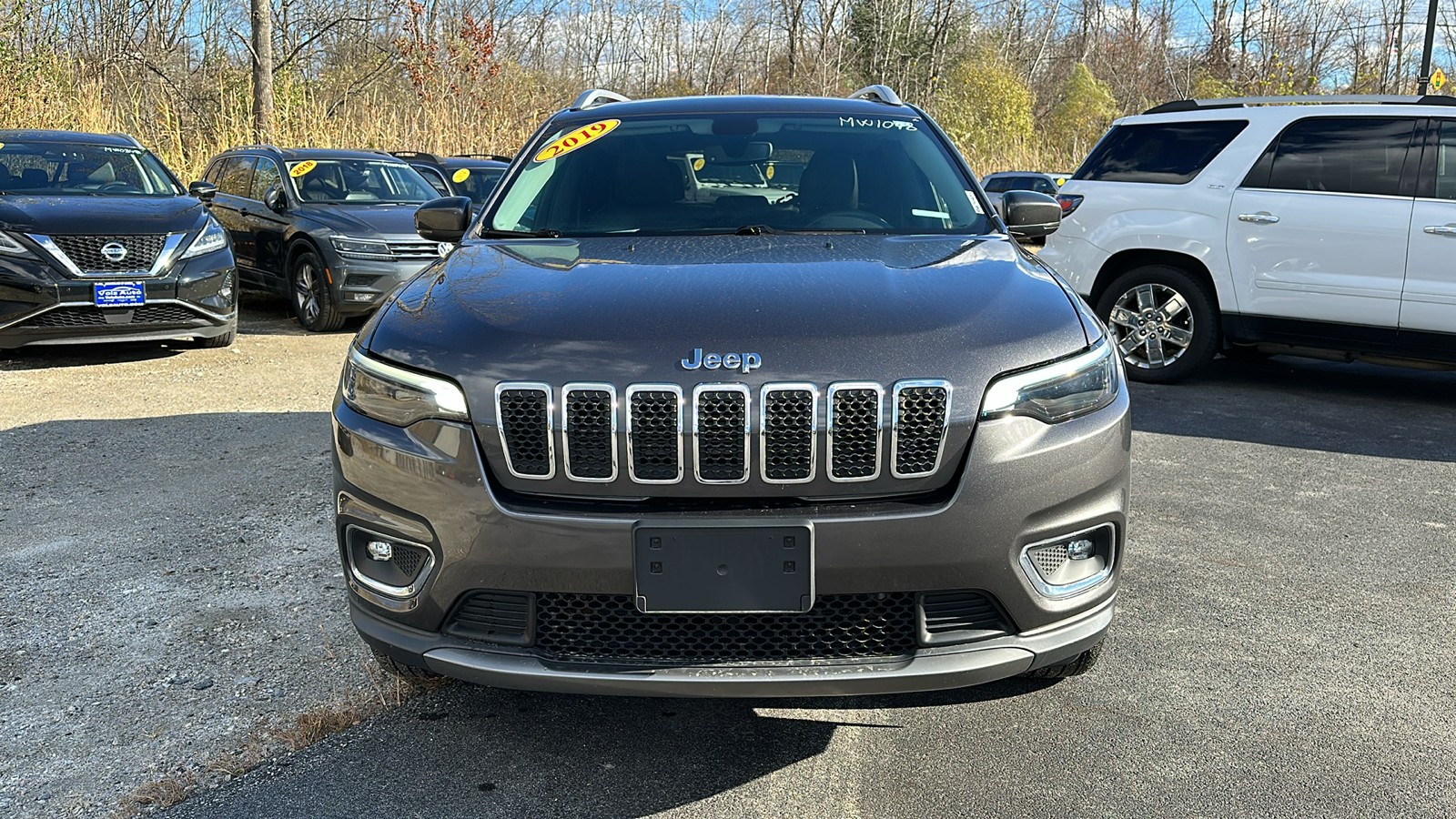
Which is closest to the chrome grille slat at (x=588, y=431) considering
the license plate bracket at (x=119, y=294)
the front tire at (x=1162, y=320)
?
the front tire at (x=1162, y=320)

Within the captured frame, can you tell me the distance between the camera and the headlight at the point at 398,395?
250 centimetres

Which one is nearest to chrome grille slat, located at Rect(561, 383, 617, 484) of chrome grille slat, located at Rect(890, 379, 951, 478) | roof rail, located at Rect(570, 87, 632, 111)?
chrome grille slat, located at Rect(890, 379, 951, 478)

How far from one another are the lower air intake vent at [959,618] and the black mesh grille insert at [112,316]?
7.30 meters

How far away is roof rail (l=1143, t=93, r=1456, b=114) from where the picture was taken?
269 inches

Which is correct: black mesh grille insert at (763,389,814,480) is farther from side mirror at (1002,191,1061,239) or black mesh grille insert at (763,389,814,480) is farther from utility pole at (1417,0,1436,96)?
utility pole at (1417,0,1436,96)

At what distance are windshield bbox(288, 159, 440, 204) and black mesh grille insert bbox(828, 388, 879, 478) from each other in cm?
922

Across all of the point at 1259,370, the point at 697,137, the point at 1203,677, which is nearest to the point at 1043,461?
the point at 1203,677

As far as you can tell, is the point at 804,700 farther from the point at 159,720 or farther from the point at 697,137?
the point at 697,137

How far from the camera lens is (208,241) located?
338 inches

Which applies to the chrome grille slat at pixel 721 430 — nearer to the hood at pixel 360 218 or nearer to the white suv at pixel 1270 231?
the white suv at pixel 1270 231

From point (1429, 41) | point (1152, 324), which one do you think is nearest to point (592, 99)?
point (1152, 324)

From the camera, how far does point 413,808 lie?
2604mm

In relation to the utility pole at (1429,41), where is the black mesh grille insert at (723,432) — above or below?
below

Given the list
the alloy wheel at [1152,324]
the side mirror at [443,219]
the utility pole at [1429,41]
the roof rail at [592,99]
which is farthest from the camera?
the utility pole at [1429,41]
